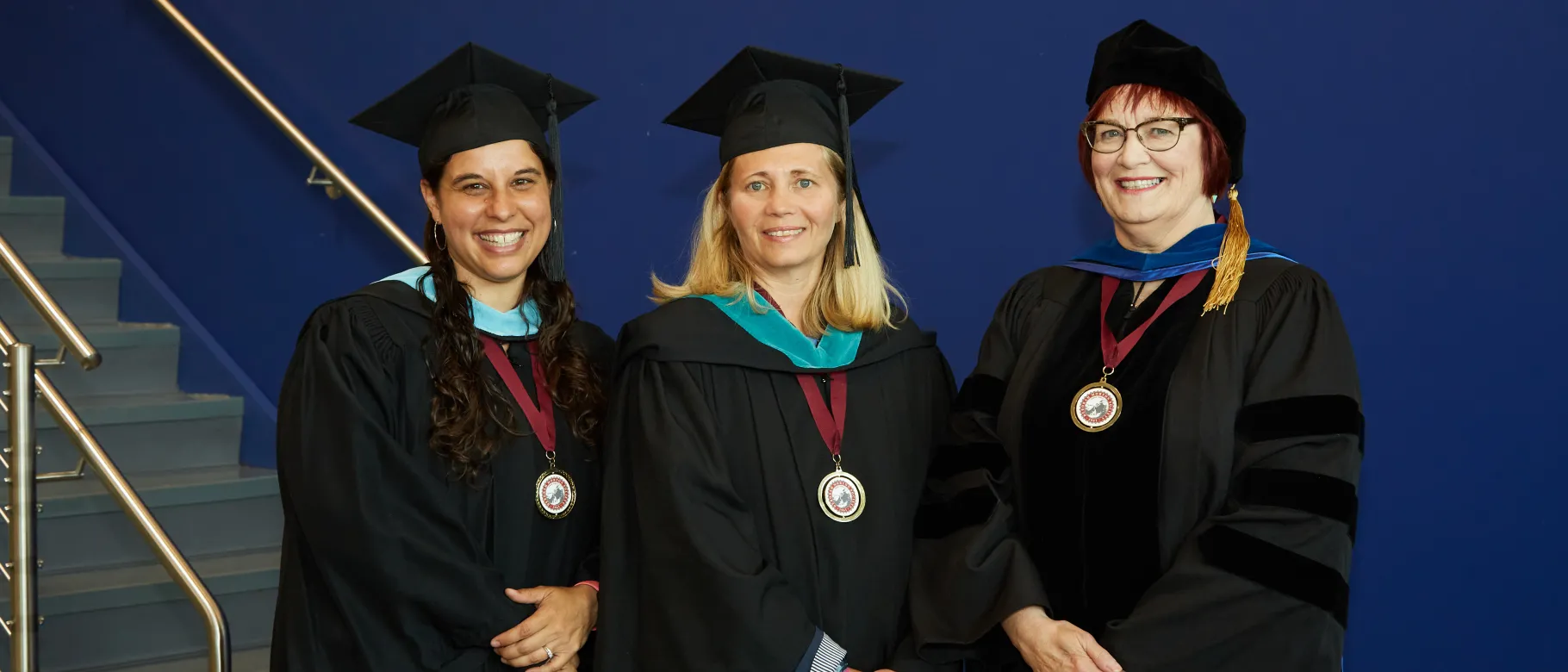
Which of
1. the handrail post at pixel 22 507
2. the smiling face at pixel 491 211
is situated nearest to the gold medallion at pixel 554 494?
the smiling face at pixel 491 211

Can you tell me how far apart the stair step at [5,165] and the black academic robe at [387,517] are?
3665 mm

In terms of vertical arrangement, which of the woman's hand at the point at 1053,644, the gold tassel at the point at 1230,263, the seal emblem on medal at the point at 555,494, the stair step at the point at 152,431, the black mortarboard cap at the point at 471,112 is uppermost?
the black mortarboard cap at the point at 471,112

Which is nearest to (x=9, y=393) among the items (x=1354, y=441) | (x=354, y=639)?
(x=354, y=639)

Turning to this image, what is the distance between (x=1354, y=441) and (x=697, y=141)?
2343 millimetres

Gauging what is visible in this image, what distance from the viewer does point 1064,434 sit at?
7.67 ft

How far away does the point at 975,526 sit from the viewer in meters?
2.35

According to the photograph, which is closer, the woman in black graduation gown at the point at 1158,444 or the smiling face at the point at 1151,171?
the woman in black graduation gown at the point at 1158,444

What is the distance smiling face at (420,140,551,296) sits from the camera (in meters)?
2.54

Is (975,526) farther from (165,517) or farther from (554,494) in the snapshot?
(165,517)

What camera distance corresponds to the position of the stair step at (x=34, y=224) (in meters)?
5.06

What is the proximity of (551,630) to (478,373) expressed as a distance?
490 mm

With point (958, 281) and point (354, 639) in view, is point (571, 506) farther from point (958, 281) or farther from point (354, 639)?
point (958, 281)

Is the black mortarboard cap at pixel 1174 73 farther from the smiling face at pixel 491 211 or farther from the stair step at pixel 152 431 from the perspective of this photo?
the stair step at pixel 152 431

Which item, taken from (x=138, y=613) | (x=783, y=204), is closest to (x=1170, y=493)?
(x=783, y=204)
